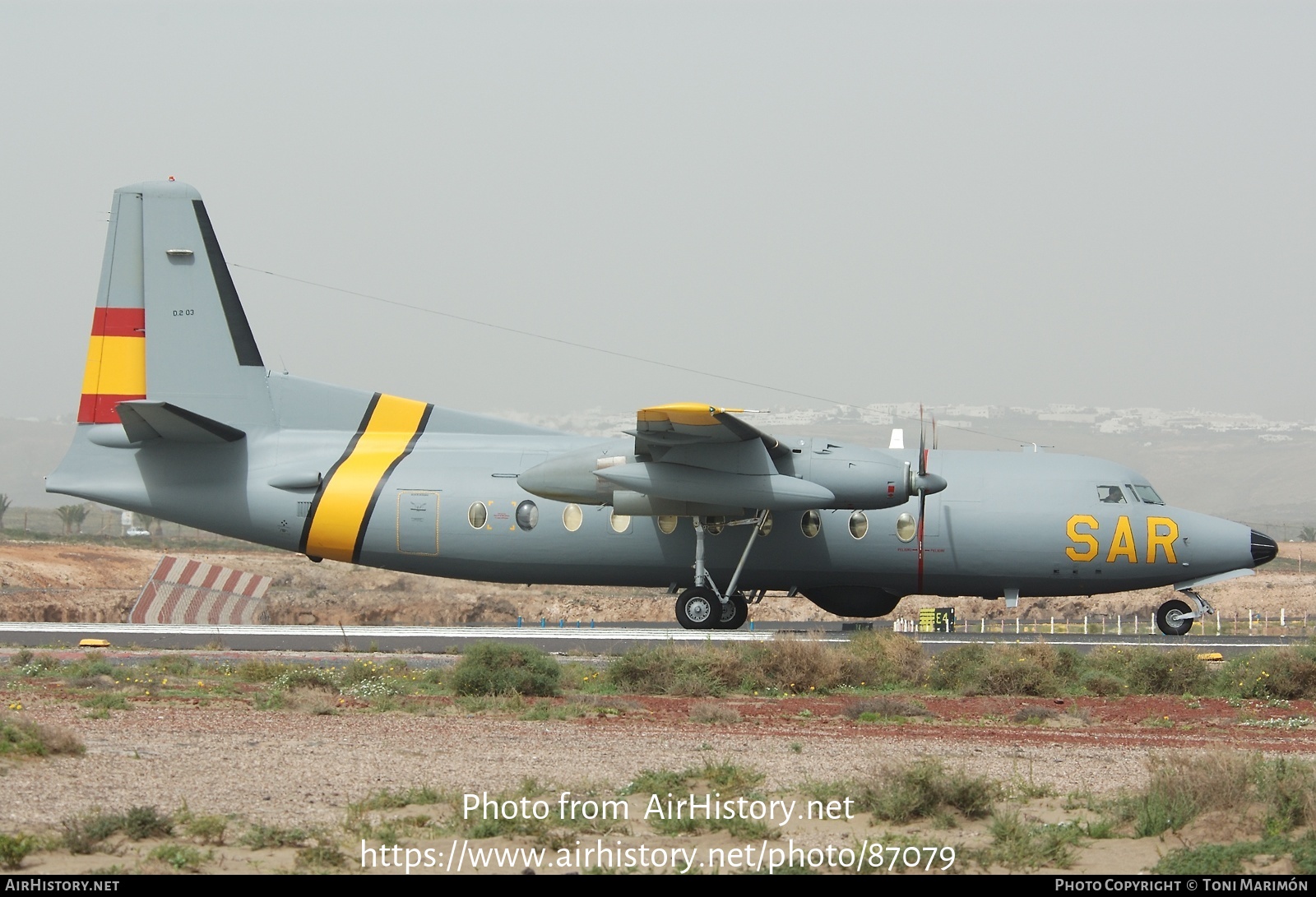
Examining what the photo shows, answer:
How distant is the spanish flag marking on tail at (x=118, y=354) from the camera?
2578cm

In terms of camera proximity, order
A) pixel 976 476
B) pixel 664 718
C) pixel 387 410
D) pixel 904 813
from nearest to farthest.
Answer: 1. pixel 904 813
2. pixel 664 718
3. pixel 976 476
4. pixel 387 410

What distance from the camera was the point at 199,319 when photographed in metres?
25.7

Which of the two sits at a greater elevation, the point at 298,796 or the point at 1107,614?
the point at 298,796

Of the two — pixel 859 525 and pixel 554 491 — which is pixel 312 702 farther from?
pixel 859 525

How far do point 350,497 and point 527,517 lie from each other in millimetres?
3409

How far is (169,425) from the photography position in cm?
2408

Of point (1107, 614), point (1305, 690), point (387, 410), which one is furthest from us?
point (1107, 614)

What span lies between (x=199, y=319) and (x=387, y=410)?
410cm

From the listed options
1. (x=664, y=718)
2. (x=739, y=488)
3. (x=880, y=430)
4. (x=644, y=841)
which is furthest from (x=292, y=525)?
(x=880, y=430)

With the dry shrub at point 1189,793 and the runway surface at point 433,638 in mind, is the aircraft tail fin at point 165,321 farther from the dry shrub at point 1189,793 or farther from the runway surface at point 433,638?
the dry shrub at point 1189,793

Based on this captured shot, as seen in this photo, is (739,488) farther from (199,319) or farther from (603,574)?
(199,319)

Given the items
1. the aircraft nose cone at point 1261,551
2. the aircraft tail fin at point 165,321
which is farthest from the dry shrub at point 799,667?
the aircraft tail fin at point 165,321

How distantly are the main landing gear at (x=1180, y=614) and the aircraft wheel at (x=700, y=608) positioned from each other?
8395 millimetres

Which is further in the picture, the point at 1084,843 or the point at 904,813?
the point at 904,813
